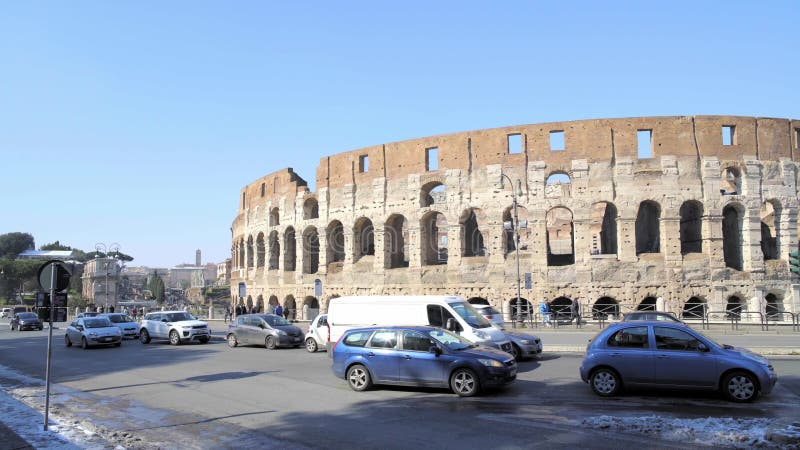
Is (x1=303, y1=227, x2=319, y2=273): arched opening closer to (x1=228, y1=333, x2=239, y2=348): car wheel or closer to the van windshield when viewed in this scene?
(x1=228, y1=333, x2=239, y2=348): car wheel

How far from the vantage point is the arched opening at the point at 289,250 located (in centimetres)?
4228

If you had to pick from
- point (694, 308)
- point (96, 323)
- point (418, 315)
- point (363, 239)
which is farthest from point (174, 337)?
point (694, 308)

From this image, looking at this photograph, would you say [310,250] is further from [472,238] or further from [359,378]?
[359,378]

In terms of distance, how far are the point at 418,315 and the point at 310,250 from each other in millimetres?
28110

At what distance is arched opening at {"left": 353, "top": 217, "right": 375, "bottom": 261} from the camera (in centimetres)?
3703

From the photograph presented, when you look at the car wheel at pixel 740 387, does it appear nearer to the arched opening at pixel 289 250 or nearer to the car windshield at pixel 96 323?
the car windshield at pixel 96 323

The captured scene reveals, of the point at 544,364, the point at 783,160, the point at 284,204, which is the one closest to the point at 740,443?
the point at 544,364

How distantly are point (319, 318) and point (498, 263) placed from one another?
14.9 meters

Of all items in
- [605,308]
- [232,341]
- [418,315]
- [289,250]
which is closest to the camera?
[418,315]

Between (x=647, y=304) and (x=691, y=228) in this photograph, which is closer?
(x=647, y=304)

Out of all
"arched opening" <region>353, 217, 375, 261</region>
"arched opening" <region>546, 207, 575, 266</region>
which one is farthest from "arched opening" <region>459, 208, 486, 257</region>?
"arched opening" <region>546, 207, 575, 266</region>

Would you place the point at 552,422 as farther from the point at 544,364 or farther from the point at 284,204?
the point at 284,204

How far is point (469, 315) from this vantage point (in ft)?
47.2

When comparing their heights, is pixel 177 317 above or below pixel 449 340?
below
